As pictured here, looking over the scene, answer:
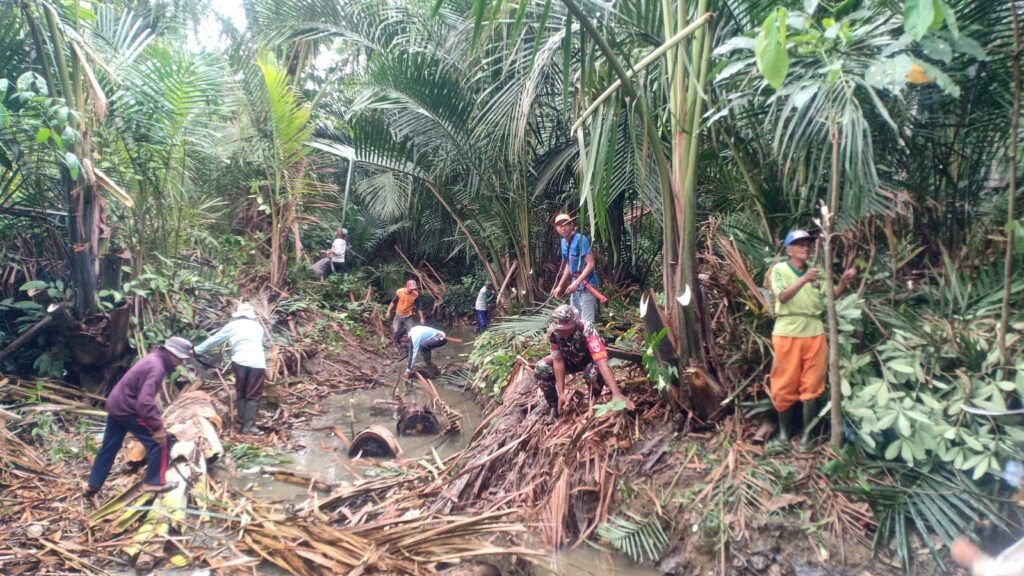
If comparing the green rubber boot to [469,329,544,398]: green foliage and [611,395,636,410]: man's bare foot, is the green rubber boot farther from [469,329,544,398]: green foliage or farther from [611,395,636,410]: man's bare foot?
[469,329,544,398]: green foliage

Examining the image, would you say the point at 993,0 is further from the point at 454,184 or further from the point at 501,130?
the point at 454,184

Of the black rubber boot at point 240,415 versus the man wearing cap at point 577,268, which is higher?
the man wearing cap at point 577,268

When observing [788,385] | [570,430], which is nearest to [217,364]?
[570,430]

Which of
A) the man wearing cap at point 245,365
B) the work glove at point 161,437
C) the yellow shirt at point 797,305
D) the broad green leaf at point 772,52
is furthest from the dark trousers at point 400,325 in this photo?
the broad green leaf at point 772,52

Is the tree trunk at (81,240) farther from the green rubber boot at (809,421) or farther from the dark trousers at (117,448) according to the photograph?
the green rubber boot at (809,421)

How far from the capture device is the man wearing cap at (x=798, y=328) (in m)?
4.03

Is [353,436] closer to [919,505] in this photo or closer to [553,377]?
[553,377]

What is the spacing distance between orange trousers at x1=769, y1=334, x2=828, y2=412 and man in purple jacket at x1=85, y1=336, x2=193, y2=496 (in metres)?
4.54

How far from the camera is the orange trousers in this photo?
4.09 m

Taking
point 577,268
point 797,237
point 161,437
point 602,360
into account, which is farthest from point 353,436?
point 797,237

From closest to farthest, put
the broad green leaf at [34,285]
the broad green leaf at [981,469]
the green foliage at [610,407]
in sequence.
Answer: the broad green leaf at [981,469]
the green foliage at [610,407]
the broad green leaf at [34,285]

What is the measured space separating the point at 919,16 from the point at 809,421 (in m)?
2.65

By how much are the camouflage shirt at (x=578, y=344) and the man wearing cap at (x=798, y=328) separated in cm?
136

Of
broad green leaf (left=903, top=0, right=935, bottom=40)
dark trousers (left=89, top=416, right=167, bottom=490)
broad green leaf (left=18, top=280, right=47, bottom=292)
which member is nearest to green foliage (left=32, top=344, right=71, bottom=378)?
broad green leaf (left=18, top=280, right=47, bottom=292)
